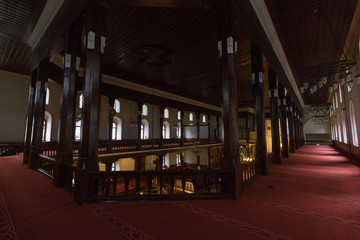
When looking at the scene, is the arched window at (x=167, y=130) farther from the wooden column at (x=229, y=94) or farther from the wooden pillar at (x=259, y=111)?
the wooden column at (x=229, y=94)

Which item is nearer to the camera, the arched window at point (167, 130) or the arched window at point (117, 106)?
the arched window at point (117, 106)

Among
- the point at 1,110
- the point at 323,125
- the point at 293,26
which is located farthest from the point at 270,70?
the point at 323,125

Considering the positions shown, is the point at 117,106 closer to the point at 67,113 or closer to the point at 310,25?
the point at 67,113

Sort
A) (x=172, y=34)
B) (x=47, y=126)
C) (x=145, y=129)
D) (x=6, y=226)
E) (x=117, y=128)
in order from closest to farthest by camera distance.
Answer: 1. (x=6, y=226)
2. (x=172, y=34)
3. (x=47, y=126)
4. (x=117, y=128)
5. (x=145, y=129)

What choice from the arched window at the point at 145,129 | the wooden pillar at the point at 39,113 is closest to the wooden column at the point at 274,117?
the wooden pillar at the point at 39,113

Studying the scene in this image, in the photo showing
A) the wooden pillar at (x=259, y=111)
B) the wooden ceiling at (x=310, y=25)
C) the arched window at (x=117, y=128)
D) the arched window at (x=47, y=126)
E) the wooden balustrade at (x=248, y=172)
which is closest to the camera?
the wooden balustrade at (x=248, y=172)

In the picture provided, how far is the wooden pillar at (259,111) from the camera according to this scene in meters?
5.04

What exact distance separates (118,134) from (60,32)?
10999mm

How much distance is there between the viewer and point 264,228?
2.10 metres

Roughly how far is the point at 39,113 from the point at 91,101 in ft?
13.8

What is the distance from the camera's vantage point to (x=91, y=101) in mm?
3188

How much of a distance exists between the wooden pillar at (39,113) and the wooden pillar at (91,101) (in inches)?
148

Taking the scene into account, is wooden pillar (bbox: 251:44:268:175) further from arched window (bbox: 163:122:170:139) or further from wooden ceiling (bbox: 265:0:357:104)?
arched window (bbox: 163:122:170:139)

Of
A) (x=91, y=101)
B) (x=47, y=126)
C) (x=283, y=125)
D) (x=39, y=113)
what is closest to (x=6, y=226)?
(x=91, y=101)
